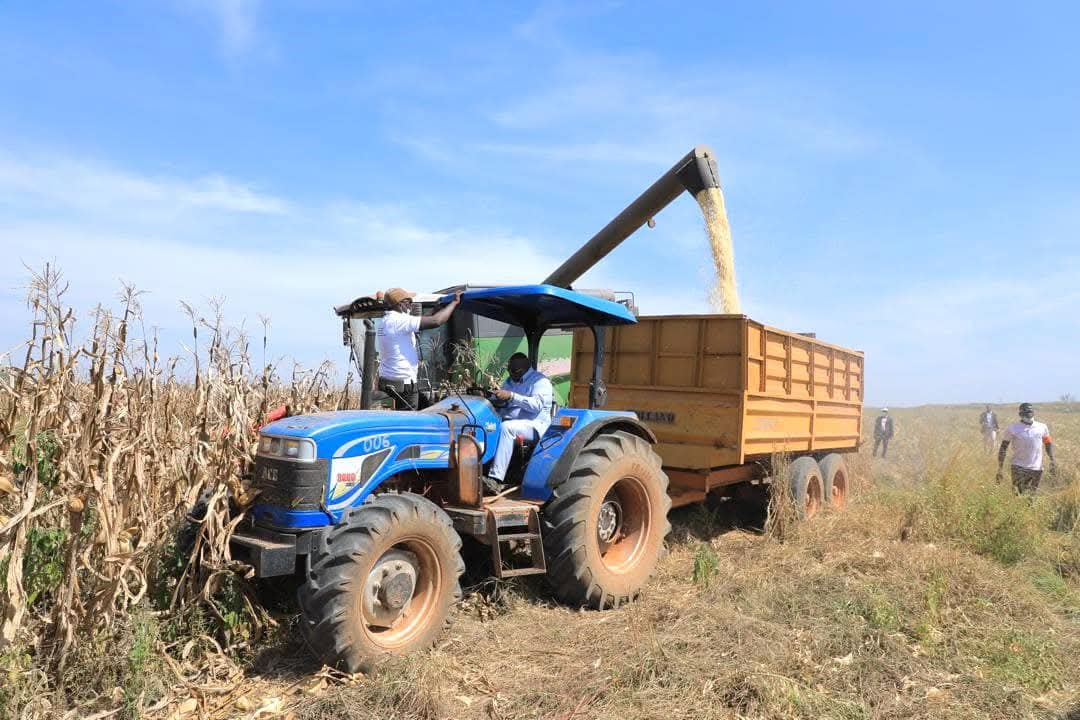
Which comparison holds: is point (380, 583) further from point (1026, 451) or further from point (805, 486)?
point (1026, 451)

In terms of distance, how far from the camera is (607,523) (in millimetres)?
5180

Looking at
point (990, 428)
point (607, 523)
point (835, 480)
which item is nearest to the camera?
point (607, 523)

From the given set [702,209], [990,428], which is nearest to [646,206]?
[702,209]

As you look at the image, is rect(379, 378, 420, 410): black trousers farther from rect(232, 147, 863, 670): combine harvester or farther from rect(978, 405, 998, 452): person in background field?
rect(978, 405, 998, 452): person in background field

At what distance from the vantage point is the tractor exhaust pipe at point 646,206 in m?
7.54

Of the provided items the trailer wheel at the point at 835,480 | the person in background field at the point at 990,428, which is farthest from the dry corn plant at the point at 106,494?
the person in background field at the point at 990,428

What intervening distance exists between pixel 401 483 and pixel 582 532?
1.21 meters

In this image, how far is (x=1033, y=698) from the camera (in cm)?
360

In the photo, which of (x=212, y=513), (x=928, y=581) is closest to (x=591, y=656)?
(x=212, y=513)

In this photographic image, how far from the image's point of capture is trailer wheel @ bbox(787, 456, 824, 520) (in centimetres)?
697

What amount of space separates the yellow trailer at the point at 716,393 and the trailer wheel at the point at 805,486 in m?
0.01

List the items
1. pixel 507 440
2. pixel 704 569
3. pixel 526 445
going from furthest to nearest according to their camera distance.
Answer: pixel 704 569, pixel 526 445, pixel 507 440

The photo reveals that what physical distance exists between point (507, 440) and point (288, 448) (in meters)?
1.48

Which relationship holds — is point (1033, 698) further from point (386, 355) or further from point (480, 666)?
point (386, 355)
